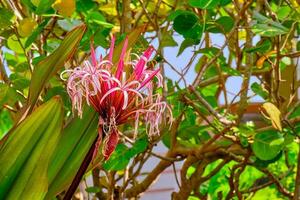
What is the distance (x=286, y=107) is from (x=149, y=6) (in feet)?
1.45

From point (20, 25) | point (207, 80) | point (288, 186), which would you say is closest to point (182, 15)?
point (20, 25)

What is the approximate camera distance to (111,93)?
0.70 meters

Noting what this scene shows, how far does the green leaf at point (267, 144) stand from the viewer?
4.11 feet

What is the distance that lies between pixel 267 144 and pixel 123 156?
11.4 inches

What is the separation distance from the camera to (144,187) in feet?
5.50

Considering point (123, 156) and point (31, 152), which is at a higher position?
point (31, 152)

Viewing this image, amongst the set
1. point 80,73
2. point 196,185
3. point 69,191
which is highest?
→ point 80,73

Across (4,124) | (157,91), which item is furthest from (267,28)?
(4,124)

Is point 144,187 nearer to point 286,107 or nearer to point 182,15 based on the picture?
point 286,107

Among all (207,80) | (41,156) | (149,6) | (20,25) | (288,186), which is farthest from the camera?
(288,186)

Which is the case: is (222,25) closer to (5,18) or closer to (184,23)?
(184,23)

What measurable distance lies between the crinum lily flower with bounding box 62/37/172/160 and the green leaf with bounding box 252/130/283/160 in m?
0.53

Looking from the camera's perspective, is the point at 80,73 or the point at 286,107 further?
the point at 286,107

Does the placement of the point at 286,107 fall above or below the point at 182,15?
below
